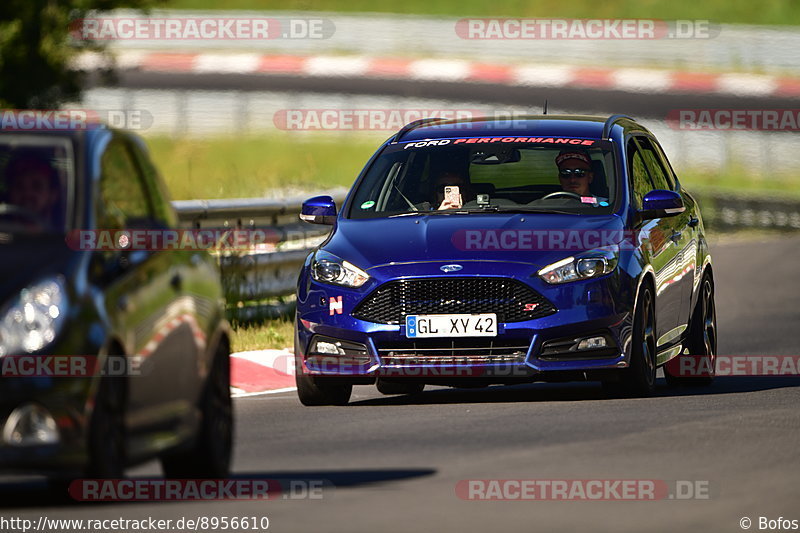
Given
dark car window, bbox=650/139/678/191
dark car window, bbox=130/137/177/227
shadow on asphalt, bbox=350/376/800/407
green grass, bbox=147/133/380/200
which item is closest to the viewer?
dark car window, bbox=130/137/177/227

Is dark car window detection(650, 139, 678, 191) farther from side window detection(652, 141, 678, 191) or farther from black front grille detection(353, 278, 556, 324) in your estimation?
black front grille detection(353, 278, 556, 324)

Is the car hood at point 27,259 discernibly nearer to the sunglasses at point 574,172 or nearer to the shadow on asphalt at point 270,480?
the shadow on asphalt at point 270,480

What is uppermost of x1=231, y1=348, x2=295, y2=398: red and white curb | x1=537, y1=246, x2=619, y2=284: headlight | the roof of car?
the roof of car

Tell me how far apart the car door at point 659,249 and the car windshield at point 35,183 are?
5.13 meters

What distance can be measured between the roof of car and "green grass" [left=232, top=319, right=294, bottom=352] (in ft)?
7.56

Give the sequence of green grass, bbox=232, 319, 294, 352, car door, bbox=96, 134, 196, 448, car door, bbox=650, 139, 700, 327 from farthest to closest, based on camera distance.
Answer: green grass, bbox=232, 319, 294, 352
car door, bbox=650, 139, 700, 327
car door, bbox=96, 134, 196, 448

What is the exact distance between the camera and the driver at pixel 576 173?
12.8 metres

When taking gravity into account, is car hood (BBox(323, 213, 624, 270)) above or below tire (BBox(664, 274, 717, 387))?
above

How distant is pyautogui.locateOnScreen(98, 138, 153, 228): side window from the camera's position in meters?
8.17

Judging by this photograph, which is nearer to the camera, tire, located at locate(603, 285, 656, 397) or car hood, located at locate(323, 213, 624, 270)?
car hood, located at locate(323, 213, 624, 270)

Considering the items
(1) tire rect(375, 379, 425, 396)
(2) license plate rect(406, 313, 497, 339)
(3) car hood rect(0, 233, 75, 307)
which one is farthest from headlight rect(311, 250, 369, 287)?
(3) car hood rect(0, 233, 75, 307)

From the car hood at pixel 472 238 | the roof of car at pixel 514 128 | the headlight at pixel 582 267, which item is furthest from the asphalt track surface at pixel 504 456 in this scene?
the roof of car at pixel 514 128

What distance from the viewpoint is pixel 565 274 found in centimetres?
1180

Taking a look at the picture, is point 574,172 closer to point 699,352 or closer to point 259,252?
point 699,352
